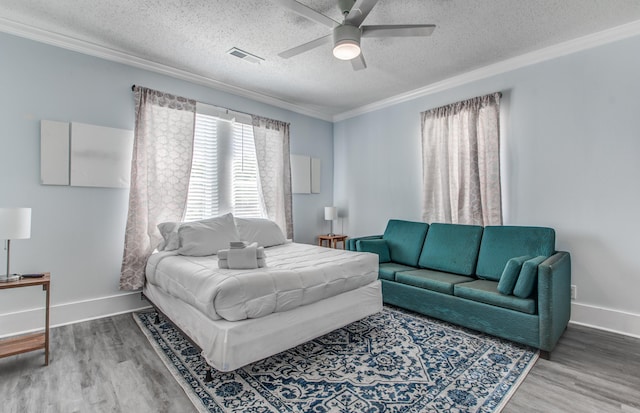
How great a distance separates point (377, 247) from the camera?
3.92 metres

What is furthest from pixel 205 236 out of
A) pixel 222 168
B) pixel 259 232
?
pixel 222 168

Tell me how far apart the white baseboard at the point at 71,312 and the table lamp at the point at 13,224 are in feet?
2.34

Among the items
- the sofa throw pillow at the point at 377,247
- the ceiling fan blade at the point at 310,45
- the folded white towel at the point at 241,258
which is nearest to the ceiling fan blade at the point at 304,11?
the ceiling fan blade at the point at 310,45

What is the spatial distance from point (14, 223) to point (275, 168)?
2961 millimetres

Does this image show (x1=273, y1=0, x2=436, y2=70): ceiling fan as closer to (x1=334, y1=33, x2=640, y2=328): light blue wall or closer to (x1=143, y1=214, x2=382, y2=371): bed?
(x1=143, y1=214, x2=382, y2=371): bed

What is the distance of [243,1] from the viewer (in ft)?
7.84

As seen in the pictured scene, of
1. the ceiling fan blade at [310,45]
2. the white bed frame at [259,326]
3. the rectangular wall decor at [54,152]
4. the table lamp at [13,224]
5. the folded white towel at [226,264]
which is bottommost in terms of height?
the white bed frame at [259,326]

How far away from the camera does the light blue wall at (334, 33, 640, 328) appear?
277 centimetres

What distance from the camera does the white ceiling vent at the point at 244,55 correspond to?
10.3 ft

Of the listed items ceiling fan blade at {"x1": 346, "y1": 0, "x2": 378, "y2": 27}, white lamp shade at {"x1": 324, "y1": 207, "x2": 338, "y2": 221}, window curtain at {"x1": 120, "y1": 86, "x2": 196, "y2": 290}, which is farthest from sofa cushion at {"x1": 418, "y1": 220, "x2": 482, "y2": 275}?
window curtain at {"x1": 120, "y1": 86, "x2": 196, "y2": 290}

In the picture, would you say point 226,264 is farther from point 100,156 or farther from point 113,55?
point 113,55

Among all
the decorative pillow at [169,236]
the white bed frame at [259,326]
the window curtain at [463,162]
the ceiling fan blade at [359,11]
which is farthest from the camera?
the window curtain at [463,162]

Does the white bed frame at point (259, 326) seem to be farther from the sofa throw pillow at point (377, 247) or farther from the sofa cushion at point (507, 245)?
the sofa cushion at point (507, 245)

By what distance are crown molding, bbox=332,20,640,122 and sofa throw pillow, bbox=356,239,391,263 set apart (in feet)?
7.19
